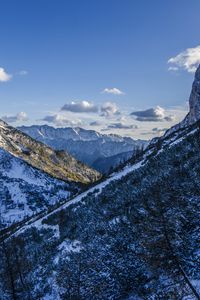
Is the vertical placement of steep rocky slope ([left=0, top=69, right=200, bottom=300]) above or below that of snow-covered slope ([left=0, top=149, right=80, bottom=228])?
above

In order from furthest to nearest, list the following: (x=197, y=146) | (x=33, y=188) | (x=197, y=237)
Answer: (x=33, y=188) < (x=197, y=146) < (x=197, y=237)

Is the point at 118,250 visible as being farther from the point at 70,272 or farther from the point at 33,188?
the point at 33,188

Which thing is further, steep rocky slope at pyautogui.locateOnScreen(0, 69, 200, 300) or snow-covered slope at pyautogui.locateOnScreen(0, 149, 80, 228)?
snow-covered slope at pyautogui.locateOnScreen(0, 149, 80, 228)

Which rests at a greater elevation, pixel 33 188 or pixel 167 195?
pixel 167 195

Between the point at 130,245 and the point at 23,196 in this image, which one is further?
the point at 23,196

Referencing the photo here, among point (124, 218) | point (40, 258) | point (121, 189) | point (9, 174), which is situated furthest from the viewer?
point (9, 174)

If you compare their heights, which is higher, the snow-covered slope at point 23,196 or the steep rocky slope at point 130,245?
the steep rocky slope at point 130,245

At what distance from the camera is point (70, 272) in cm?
3209

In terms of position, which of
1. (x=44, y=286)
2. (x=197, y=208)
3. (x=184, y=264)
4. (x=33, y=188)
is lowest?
(x=33, y=188)

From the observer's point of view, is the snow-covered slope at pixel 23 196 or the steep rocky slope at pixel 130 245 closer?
the steep rocky slope at pixel 130 245

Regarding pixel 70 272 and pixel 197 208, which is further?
pixel 70 272

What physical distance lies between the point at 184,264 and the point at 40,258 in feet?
62.4

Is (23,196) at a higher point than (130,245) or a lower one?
lower

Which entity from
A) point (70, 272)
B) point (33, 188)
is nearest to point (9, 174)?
point (33, 188)
